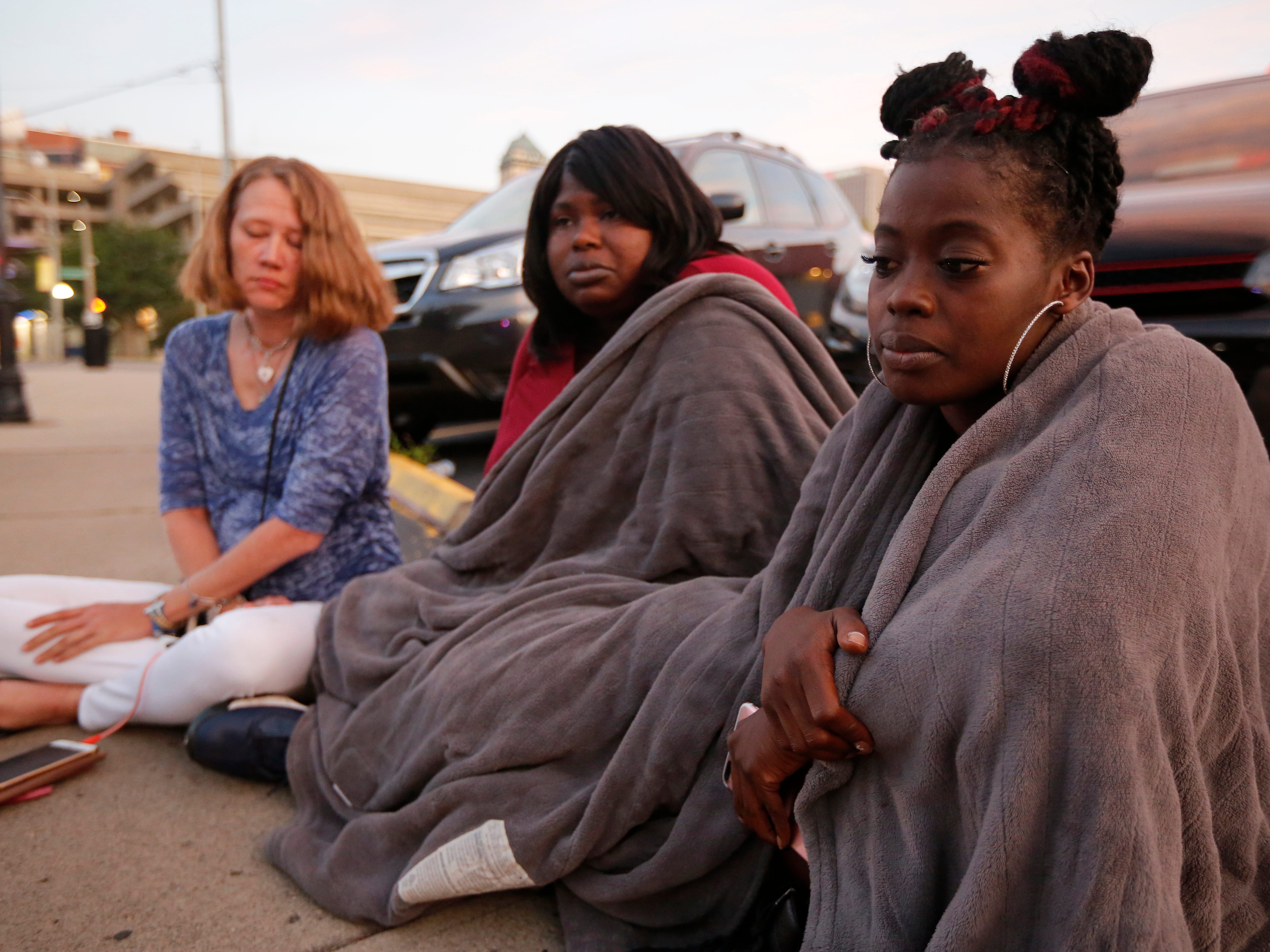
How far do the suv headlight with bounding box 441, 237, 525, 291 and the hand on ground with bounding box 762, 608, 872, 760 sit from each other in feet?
14.8

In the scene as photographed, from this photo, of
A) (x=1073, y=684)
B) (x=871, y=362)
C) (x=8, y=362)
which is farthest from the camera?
(x=8, y=362)

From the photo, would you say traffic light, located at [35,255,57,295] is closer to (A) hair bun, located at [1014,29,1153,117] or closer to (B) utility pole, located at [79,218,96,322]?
(B) utility pole, located at [79,218,96,322]

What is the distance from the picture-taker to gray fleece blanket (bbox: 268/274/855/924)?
72.7 inches

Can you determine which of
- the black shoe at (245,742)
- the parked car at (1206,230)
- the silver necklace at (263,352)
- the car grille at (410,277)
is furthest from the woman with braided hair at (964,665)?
the car grille at (410,277)

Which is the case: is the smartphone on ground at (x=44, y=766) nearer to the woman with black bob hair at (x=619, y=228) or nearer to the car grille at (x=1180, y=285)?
the woman with black bob hair at (x=619, y=228)

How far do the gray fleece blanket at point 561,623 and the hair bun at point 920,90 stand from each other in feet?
2.67

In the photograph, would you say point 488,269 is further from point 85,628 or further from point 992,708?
point 992,708

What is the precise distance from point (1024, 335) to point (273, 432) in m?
2.18

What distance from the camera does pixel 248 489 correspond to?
298 cm

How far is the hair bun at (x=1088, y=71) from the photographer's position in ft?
4.39

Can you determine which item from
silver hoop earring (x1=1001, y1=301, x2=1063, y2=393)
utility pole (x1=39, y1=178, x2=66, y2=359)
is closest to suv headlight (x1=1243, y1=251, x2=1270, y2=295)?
silver hoop earring (x1=1001, y1=301, x2=1063, y2=393)

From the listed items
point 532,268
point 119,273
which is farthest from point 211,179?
point 532,268

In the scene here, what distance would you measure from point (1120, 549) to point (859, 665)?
354mm

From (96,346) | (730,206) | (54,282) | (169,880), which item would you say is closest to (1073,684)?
(169,880)
